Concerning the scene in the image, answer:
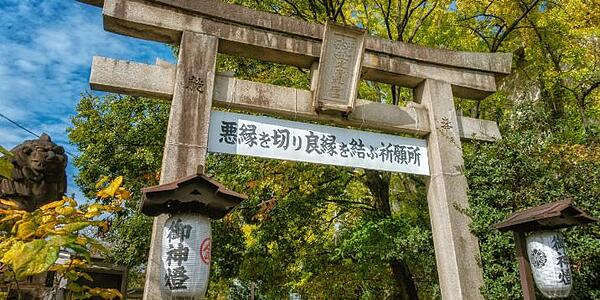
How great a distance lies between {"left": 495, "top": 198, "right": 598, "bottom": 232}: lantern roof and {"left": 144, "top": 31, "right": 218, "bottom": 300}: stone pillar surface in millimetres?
4437

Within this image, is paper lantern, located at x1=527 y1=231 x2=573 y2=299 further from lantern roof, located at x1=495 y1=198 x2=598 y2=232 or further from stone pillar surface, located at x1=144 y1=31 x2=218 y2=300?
stone pillar surface, located at x1=144 y1=31 x2=218 y2=300

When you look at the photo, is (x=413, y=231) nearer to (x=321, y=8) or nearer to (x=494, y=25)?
(x=321, y=8)

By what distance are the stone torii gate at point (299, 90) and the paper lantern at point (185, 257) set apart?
1.53 m

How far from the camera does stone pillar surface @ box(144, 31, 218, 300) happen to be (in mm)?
5777

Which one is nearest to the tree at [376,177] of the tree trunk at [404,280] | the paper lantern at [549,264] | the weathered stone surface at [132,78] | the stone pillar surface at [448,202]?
the tree trunk at [404,280]

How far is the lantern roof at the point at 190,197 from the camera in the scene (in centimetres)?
437

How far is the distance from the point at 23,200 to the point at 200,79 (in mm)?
2930

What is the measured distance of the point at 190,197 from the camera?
14.4 feet

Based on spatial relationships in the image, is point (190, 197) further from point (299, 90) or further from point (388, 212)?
point (388, 212)

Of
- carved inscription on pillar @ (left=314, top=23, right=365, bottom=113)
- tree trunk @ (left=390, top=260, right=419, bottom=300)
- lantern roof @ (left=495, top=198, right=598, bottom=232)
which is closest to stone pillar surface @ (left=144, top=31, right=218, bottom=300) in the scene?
carved inscription on pillar @ (left=314, top=23, right=365, bottom=113)

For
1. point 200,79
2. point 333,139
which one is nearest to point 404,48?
point 333,139

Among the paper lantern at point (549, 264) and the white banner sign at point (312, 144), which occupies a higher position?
the white banner sign at point (312, 144)

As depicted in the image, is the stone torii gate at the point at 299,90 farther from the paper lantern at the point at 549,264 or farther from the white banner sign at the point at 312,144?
the paper lantern at the point at 549,264

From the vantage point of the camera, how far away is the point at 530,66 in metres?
13.1
